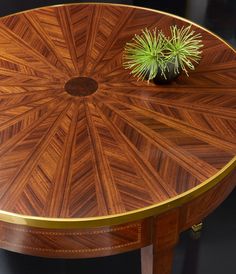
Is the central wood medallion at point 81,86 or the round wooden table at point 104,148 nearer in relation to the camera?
the round wooden table at point 104,148

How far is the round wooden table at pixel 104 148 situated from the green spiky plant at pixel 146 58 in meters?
0.02

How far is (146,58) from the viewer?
942mm

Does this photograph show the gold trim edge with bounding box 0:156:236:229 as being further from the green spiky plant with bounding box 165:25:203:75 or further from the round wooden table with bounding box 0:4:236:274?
the green spiky plant with bounding box 165:25:203:75

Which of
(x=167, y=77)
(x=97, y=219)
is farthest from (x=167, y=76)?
(x=97, y=219)

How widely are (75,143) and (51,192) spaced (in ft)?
0.39

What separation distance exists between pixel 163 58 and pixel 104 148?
23cm

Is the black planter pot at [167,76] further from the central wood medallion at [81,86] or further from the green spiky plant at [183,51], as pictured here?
the central wood medallion at [81,86]

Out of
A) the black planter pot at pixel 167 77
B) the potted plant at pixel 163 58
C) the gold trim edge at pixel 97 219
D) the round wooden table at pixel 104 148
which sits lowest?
the gold trim edge at pixel 97 219

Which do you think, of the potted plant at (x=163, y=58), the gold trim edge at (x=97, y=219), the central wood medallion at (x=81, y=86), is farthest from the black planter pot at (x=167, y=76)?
the gold trim edge at (x=97, y=219)

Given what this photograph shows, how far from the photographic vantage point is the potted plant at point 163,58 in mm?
935

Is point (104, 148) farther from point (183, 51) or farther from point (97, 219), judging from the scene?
point (183, 51)

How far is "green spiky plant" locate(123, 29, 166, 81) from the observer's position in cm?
93

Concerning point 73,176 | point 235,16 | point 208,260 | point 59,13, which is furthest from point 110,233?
point 235,16

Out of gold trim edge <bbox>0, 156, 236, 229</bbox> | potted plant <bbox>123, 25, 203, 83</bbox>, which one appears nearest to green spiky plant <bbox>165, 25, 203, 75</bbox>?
potted plant <bbox>123, 25, 203, 83</bbox>
